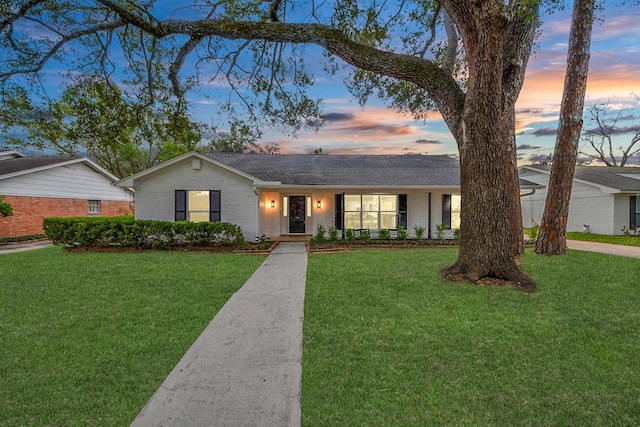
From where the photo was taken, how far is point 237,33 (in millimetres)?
6918

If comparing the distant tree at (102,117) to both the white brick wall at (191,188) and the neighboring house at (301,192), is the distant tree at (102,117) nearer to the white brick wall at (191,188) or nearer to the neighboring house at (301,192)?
the white brick wall at (191,188)

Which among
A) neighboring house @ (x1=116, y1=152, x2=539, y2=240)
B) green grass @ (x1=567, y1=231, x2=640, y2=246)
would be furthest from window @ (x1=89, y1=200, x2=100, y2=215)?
green grass @ (x1=567, y1=231, x2=640, y2=246)

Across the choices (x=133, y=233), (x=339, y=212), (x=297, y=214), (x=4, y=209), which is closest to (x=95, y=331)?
(x=133, y=233)

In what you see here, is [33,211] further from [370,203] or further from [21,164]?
[370,203]

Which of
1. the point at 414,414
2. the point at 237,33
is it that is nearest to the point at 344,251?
the point at 237,33

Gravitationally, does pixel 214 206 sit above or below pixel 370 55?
below

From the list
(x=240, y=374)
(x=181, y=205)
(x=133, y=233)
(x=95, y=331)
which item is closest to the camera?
(x=240, y=374)

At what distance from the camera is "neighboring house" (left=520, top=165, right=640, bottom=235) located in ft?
52.6

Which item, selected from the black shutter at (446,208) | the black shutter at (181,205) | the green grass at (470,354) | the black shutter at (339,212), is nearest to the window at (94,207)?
the black shutter at (181,205)

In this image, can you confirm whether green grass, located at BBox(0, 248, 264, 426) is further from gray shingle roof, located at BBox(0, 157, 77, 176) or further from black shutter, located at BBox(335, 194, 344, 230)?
gray shingle roof, located at BBox(0, 157, 77, 176)

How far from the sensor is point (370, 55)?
→ 21.5ft

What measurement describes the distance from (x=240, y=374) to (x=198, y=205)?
10.5 metres

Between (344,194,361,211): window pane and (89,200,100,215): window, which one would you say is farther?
(89,200,100,215): window

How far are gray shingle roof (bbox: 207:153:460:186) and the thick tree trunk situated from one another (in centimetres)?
405
